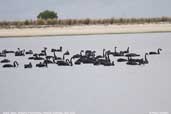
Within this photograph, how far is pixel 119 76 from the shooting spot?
206 inches

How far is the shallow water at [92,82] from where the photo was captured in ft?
14.7

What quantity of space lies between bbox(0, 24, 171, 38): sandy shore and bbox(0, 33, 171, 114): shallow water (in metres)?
0.09

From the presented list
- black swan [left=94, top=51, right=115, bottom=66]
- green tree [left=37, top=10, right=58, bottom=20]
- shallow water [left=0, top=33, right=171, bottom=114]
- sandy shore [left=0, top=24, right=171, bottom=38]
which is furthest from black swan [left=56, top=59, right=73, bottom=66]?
green tree [left=37, top=10, right=58, bottom=20]

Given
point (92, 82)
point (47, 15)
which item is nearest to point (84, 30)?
point (47, 15)

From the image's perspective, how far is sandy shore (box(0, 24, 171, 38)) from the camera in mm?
6039

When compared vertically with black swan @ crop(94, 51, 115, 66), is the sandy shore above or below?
above

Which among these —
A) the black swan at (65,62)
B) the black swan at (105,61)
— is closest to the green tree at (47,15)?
the black swan at (65,62)

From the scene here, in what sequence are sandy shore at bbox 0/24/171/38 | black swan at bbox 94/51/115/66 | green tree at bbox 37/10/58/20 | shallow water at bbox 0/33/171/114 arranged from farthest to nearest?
sandy shore at bbox 0/24/171/38 → green tree at bbox 37/10/58/20 → black swan at bbox 94/51/115/66 → shallow water at bbox 0/33/171/114

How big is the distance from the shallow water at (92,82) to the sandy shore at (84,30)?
90mm

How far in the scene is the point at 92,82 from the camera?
5137 millimetres

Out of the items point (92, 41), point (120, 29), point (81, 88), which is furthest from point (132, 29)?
point (81, 88)

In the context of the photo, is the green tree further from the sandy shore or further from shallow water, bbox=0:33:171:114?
shallow water, bbox=0:33:171:114

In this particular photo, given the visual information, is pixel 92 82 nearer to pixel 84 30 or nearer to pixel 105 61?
pixel 105 61

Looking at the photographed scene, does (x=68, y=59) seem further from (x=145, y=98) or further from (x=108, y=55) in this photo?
(x=145, y=98)
